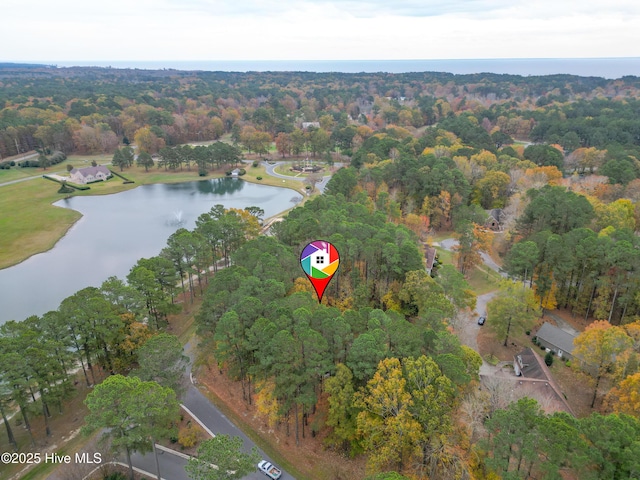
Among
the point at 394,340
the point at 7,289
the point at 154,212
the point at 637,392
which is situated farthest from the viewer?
the point at 154,212

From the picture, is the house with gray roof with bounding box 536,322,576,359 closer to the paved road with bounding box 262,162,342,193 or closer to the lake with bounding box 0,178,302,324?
the lake with bounding box 0,178,302,324

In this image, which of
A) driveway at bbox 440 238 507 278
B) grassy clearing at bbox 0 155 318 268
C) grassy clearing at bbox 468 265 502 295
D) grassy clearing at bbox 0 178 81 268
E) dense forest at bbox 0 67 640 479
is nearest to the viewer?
dense forest at bbox 0 67 640 479

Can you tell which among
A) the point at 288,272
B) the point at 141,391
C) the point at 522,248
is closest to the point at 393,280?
the point at 288,272

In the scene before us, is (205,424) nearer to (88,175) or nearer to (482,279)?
(482,279)

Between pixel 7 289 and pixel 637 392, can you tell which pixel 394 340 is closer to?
pixel 637 392

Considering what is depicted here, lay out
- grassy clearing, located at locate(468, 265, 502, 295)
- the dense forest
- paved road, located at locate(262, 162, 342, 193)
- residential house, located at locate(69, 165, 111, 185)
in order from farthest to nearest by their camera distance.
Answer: paved road, located at locate(262, 162, 342, 193)
residential house, located at locate(69, 165, 111, 185)
grassy clearing, located at locate(468, 265, 502, 295)
the dense forest

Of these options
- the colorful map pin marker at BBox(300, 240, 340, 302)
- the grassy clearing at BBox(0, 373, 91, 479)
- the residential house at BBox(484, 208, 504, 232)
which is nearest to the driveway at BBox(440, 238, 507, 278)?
the residential house at BBox(484, 208, 504, 232)

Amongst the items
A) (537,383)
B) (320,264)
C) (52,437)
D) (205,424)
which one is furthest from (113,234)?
(537,383)
